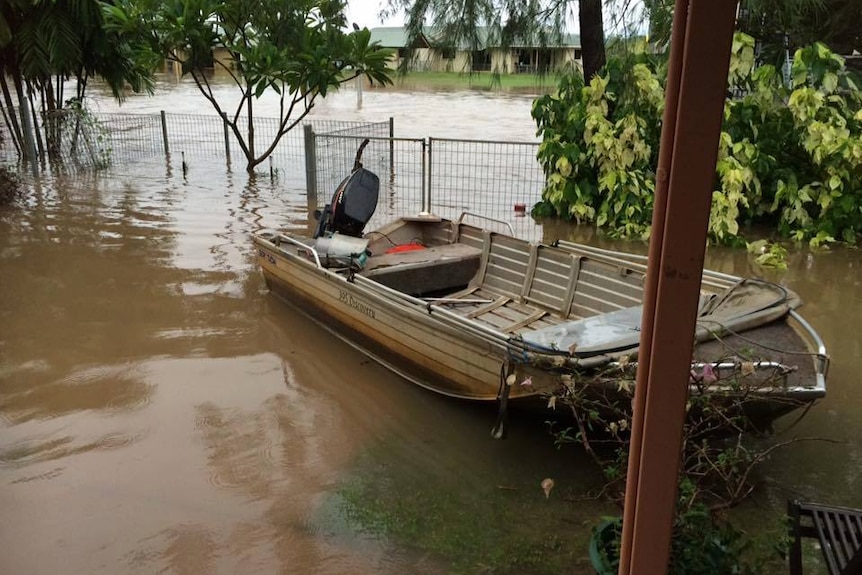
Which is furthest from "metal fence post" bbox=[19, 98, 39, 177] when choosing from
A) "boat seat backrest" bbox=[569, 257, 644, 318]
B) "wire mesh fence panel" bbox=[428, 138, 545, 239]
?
"boat seat backrest" bbox=[569, 257, 644, 318]

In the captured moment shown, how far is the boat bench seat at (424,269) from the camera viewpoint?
6.39 m

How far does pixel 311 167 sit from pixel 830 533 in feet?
31.6

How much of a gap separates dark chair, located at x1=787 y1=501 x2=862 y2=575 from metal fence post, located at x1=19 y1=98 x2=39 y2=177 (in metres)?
13.7

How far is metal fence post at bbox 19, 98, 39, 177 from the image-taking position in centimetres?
1280

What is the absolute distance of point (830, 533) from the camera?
2680 mm

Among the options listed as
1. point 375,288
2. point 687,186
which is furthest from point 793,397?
point 375,288

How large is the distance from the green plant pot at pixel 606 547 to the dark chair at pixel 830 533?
64cm

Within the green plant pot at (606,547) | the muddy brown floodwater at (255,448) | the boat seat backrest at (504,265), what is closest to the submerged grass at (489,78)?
the boat seat backrest at (504,265)

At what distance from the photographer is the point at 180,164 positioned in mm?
14656

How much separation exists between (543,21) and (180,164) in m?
11.3

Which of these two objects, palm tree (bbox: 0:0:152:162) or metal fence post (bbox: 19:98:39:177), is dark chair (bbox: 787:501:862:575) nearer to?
palm tree (bbox: 0:0:152:162)

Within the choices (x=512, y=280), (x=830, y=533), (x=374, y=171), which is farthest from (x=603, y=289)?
(x=374, y=171)

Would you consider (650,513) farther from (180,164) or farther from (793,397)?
(180,164)

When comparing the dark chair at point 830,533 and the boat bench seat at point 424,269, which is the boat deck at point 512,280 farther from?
the dark chair at point 830,533
